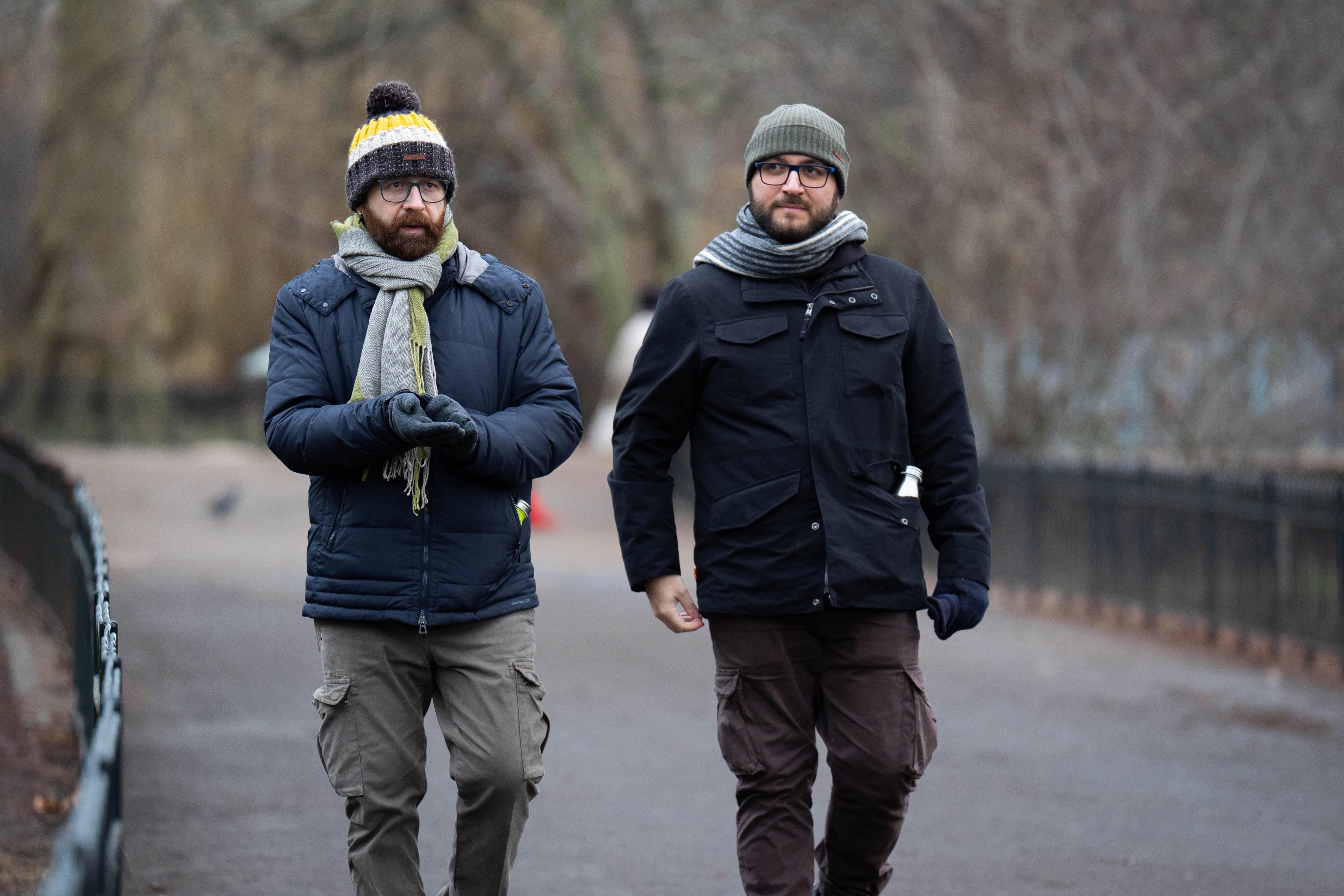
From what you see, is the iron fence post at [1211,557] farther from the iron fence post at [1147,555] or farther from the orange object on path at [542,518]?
the orange object on path at [542,518]

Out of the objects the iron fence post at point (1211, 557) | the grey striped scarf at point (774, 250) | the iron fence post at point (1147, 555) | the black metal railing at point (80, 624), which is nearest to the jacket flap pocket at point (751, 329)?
the grey striped scarf at point (774, 250)

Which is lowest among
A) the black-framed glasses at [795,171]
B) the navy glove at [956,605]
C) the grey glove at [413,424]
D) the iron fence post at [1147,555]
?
the iron fence post at [1147,555]

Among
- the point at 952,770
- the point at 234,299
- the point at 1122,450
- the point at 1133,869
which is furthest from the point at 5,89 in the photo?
the point at 1133,869

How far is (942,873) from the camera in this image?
5.49 m

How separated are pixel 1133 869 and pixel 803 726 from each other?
1949 millimetres

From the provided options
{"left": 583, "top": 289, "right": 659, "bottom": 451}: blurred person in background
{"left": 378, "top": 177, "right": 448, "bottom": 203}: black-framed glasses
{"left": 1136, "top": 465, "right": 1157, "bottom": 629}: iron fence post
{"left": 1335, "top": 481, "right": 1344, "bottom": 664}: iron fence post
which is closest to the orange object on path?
{"left": 583, "top": 289, "right": 659, "bottom": 451}: blurred person in background

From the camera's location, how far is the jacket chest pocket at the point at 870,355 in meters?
4.15

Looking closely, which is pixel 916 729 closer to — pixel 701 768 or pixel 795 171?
pixel 795 171

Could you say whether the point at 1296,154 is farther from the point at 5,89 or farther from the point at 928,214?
the point at 5,89

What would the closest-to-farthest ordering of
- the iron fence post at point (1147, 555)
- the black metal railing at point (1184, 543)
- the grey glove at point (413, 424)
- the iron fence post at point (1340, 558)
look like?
the grey glove at point (413, 424) < the iron fence post at point (1340, 558) < the black metal railing at point (1184, 543) < the iron fence post at point (1147, 555)

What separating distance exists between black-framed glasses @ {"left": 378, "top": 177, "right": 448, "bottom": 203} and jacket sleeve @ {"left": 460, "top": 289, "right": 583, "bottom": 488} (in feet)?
1.15

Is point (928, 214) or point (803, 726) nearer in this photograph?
point (803, 726)

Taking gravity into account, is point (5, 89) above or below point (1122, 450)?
above

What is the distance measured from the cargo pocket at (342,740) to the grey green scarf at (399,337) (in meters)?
0.44
